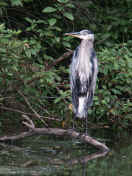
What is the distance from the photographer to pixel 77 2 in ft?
28.2

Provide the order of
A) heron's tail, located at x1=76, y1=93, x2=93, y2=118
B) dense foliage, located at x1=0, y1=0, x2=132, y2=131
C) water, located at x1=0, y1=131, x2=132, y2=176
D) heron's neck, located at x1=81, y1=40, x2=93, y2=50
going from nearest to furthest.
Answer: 1. water, located at x1=0, y1=131, x2=132, y2=176
2. heron's tail, located at x1=76, y1=93, x2=93, y2=118
3. dense foliage, located at x1=0, y1=0, x2=132, y2=131
4. heron's neck, located at x1=81, y1=40, x2=93, y2=50

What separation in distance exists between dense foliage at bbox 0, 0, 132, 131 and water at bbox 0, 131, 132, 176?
1.45 ft

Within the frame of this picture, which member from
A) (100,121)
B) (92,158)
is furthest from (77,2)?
(92,158)

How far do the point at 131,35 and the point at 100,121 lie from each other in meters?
1.87

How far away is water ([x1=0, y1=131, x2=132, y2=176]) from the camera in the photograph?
547cm

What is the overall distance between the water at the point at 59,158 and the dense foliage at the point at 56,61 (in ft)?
1.45

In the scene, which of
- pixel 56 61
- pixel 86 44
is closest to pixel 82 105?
pixel 56 61

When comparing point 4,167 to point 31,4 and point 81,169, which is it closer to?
point 81,169

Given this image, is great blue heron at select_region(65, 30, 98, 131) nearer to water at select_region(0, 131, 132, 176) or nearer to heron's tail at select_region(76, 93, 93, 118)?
heron's tail at select_region(76, 93, 93, 118)

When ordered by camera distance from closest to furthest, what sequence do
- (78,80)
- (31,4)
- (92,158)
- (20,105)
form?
(92,158) → (78,80) → (20,105) → (31,4)

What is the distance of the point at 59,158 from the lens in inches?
242

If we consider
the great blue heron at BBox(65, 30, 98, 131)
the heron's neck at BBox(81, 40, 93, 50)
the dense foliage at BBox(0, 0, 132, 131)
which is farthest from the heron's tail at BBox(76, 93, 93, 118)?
the heron's neck at BBox(81, 40, 93, 50)

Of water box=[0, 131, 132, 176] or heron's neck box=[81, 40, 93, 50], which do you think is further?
heron's neck box=[81, 40, 93, 50]

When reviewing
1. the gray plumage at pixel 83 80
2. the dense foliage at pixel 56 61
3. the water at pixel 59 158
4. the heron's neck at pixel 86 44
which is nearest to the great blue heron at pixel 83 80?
the gray plumage at pixel 83 80
